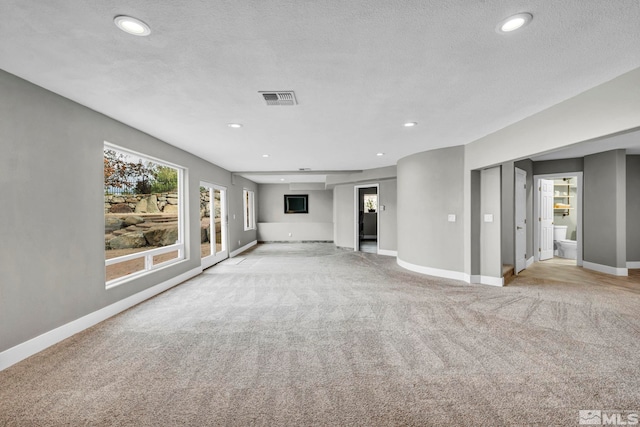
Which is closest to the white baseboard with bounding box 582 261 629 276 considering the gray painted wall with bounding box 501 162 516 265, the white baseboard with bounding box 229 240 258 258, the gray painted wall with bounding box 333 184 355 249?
the gray painted wall with bounding box 501 162 516 265

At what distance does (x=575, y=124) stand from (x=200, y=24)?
3.42 metres

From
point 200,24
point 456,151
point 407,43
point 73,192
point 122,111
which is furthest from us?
point 456,151

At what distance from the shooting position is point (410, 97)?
2834mm

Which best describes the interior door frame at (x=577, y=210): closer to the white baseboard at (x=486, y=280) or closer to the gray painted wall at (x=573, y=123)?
the white baseboard at (x=486, y=280)

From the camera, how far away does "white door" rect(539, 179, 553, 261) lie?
23.0 ft

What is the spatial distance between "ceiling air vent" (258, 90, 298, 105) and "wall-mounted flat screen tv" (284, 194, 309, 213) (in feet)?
28.3

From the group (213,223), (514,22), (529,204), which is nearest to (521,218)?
(529,204)

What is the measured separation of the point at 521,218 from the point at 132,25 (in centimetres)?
667

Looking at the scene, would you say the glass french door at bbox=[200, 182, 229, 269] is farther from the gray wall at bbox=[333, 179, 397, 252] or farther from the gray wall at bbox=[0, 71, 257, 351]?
the gray wall at bbox=[333, 179, 397, 252]

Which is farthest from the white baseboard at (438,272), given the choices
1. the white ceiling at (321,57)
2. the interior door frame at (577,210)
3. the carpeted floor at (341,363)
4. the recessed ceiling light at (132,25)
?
the recessed ceiling light at (132,25)

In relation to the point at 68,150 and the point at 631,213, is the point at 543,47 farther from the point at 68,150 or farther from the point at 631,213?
the point at 631,213

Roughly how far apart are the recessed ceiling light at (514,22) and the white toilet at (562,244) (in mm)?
7696

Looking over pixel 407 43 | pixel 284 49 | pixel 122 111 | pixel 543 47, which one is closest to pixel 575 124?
pixel 543 47

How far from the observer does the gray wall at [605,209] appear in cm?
548
